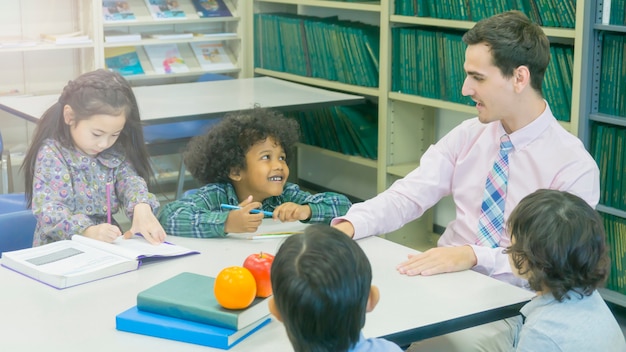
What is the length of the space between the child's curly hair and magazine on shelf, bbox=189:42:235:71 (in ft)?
8.66

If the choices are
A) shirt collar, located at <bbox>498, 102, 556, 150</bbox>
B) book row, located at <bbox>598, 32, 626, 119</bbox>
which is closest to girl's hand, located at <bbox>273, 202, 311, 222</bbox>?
shirt collar, located at <bbox>498, 102, 556, 150</bbox>

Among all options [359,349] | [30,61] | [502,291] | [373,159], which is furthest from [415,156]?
[359,349]

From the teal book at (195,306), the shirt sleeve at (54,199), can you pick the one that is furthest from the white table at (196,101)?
the teal book at (195,306)

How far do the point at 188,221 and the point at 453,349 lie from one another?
76 centimetres

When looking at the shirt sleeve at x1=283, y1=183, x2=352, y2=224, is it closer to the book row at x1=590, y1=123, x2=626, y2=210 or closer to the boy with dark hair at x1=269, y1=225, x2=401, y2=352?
the boy with dark hair at x1=269, y1=225, x2=401, y2=352

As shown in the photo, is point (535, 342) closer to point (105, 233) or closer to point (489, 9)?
point (105, 233)

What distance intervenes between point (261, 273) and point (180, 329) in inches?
7.7

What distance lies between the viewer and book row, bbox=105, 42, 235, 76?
4.99 meters

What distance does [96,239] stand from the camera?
2205 millimetres

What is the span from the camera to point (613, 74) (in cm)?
330

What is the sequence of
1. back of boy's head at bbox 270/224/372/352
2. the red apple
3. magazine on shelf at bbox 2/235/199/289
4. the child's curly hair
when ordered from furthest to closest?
the child's curly hair, magazine on shelf at bbox 2/235/199/289, the red apple, back of boy's head at bbox 270/224/372/352

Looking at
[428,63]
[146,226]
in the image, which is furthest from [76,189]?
[428,63]

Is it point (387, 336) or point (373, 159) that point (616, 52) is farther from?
point (387, 336)

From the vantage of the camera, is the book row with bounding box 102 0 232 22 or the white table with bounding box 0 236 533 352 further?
the book row with bounding box 102 0 232 22
